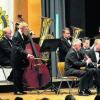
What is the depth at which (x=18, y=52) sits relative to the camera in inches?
370

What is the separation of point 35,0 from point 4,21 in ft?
4.14

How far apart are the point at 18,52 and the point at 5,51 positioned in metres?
0.62

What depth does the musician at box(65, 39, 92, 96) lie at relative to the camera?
9.42 meters

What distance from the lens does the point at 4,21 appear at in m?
12.0

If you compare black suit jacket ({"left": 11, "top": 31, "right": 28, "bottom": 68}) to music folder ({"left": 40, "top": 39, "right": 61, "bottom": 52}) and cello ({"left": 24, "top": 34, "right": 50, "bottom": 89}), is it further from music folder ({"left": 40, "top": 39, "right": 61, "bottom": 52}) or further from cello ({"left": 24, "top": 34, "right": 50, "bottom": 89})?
music folder ({"left": 40, "top": 39, "right": 61, "bottom": 52})

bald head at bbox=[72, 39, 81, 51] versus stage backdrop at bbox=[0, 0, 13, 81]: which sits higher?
stage backdrop at bbox=[0, 0, 13, 81]

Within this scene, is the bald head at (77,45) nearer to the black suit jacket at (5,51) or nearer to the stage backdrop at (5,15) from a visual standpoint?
the black suit jacket at (5,51)

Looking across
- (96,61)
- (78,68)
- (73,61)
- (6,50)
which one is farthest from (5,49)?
(96,61)

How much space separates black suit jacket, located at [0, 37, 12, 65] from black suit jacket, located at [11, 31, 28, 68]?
481mm

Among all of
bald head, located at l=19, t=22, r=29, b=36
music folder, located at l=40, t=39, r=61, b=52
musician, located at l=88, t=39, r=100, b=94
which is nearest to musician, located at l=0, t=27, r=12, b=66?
bald head, located at l=19, t=22, r=29, b=36

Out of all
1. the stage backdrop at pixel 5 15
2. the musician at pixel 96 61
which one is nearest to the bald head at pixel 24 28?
the musician at pixel 96 61

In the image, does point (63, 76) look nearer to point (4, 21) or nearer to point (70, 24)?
point (4, 21)

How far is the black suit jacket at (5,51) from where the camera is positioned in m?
9.89

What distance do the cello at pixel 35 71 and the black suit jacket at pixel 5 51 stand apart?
76cm
